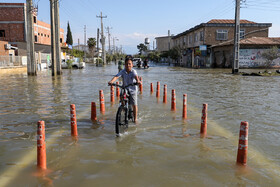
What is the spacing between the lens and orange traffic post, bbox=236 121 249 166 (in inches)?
189

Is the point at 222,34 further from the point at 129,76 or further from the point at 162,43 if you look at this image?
the point at 162,43

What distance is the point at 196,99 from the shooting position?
13.4 metres

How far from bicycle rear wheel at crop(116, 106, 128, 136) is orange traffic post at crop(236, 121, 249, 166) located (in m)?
2.83

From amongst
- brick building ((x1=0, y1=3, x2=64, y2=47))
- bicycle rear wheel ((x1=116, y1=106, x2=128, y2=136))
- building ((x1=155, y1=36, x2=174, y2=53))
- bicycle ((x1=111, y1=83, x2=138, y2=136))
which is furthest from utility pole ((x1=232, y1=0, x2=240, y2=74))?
building ((x1=155, y1=36, x2=174, y2=53))

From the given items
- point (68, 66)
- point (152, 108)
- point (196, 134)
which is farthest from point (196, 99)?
point (68, 66)

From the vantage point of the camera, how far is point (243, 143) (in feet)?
16.1

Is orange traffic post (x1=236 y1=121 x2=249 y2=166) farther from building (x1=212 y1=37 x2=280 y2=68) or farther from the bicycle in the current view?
building (x1=212 y1=37 x2=280 y2=68)

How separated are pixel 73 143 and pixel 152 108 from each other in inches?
194

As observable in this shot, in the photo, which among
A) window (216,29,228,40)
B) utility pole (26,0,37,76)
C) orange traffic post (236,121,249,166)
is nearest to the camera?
orange traffic post (236,121,249,166)

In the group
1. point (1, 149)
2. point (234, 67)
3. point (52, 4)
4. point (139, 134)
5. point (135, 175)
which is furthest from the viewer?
point (234, 67)

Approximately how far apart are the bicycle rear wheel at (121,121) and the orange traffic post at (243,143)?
2.83 meters

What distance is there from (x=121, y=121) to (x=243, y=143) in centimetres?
297

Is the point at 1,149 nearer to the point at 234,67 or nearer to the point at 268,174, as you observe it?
the point at 268,174

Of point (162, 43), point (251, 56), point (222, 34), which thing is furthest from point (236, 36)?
point (162, 43)
